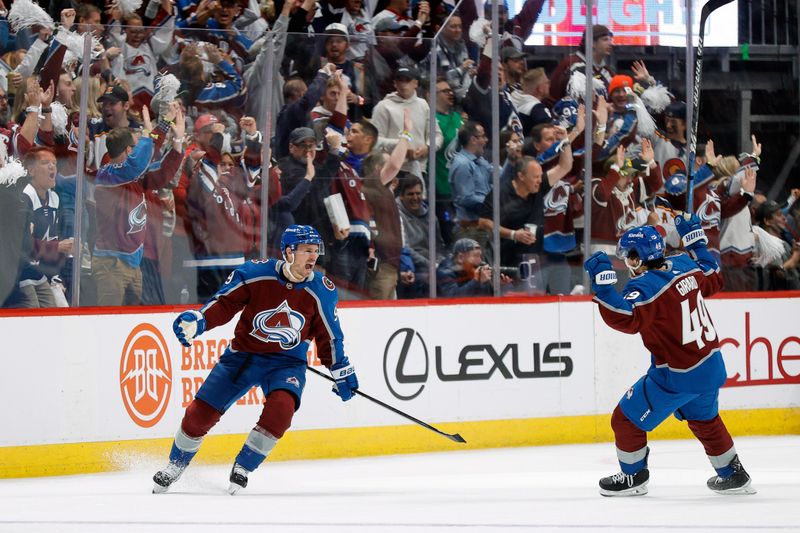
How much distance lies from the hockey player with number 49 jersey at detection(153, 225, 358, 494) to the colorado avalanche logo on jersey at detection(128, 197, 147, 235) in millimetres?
1218

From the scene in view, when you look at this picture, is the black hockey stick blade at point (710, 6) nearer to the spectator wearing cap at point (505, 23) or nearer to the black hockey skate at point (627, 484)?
the spectator wearing cap at point (505, 23)

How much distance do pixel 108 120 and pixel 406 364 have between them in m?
2.18

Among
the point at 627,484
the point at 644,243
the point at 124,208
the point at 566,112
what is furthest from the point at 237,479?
the point at 566,112

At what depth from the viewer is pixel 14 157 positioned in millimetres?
6555

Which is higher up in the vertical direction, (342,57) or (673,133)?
(342,57)

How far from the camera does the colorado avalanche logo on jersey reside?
22.4 feet

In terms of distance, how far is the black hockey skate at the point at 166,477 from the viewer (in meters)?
5.73

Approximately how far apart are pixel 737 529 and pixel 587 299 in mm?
3467

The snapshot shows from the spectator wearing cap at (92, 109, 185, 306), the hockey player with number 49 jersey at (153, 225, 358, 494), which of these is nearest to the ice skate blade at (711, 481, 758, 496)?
the hockey player with number 49 jersey at (153, 225, 358, 494)

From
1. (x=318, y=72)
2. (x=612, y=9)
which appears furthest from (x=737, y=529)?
(x=612, y=9)

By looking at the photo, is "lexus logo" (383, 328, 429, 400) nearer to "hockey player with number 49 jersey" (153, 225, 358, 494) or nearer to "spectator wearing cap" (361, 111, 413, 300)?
"spectator wearing cap" (361, 111, 413, 300)

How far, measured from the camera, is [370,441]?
740 centimetres

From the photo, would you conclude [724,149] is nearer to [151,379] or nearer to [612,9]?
[612,9]

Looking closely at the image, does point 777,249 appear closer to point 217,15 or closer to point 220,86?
point 220,86
